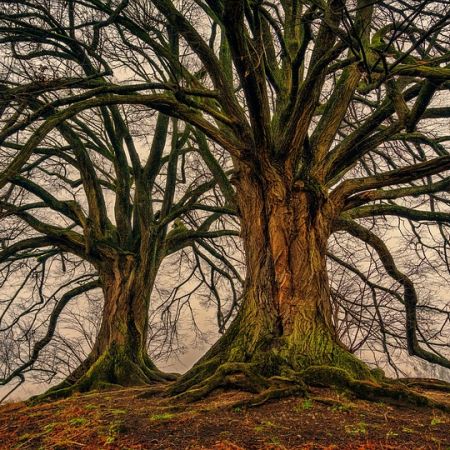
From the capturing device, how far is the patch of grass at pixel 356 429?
295 cm

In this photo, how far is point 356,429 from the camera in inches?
119

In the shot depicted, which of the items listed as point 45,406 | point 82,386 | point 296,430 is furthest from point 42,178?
point 296,430

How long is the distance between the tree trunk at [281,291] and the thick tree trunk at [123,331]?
7.33 feet

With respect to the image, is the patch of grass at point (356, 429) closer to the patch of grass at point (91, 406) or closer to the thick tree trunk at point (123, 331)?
the patch of grass at point (91, 406)

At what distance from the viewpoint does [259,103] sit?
4445mm

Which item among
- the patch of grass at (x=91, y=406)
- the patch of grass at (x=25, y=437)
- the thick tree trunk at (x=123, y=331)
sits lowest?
the patch of grass at (x=25, y=437)

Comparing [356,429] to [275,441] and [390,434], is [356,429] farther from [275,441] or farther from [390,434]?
[275,441]

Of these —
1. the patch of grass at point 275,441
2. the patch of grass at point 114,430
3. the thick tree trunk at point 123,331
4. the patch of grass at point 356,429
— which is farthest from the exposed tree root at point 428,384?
the thick tree trunk at point 123,331

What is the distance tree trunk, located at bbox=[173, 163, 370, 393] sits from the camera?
4.39 meters

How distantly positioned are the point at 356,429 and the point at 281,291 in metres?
1.97

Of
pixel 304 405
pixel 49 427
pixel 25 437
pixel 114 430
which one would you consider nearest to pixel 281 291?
pixel 304 405

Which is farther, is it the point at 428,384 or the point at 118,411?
the point at 428,384

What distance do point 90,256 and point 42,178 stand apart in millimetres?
2333

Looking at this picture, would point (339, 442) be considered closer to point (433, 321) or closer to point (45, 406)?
point (45, 406)
